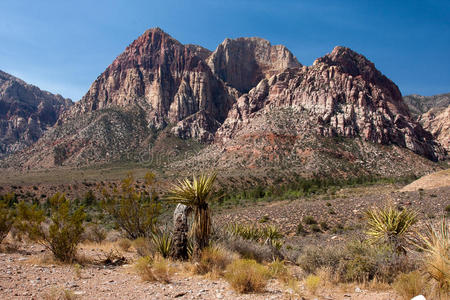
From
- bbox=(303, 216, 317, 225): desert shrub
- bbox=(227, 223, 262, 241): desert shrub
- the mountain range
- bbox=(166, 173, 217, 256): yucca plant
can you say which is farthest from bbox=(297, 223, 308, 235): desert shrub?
the mountain range

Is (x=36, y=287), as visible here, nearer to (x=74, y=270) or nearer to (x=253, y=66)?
(x=74, y=270)

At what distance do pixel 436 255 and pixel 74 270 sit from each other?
27.9ft

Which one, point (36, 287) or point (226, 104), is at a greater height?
point (226, 104)

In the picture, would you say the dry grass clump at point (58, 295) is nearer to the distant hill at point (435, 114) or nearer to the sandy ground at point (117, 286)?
the sandy ground at point (117, 286)

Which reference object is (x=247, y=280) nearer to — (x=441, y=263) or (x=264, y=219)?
(x=441, y=263)

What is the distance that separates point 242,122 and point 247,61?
97235 millimetres

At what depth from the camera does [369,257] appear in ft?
22.7

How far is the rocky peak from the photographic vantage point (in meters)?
171

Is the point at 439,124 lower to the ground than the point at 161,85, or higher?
lower

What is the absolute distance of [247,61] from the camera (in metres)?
181

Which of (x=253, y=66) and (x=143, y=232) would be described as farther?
(x=253, y=66)

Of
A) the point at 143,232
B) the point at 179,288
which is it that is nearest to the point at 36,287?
the point at 179,288

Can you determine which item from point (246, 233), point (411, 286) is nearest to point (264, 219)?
point (246, 233)

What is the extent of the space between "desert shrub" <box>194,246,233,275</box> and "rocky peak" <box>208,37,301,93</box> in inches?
6461
